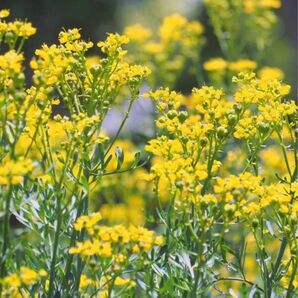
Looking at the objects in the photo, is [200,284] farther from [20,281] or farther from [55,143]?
[55,143]

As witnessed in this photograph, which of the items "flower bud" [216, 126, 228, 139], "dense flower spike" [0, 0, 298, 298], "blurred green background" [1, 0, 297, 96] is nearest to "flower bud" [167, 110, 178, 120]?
"dense flower spike" [0, 0, 298, 298]

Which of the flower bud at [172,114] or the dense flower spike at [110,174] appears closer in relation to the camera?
the dense flower spike at [110,174]

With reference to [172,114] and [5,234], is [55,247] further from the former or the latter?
[172,114]

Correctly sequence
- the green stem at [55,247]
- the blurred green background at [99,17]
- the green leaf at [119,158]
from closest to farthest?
the green stem at [55,247]
the green leaf at [119,158]
the blurred green background at [99,17]

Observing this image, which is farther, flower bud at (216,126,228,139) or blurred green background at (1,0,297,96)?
blurred green background at (1,0,297,96)

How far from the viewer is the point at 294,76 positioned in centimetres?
1286

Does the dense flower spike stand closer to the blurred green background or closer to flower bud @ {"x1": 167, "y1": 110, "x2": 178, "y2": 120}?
flower bud @ {"x1": 167, "y1": 110, "x2": 178, "y2": 120}

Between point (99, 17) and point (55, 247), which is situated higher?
point (99, 17)

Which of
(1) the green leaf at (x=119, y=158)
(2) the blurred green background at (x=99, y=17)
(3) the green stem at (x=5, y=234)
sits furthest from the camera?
(2) the blurred green background at (x=99, y=17)

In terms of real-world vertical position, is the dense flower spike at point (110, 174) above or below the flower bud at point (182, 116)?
below

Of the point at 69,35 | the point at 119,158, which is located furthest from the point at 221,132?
the point at 69,35

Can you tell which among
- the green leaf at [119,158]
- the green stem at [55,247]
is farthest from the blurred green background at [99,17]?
the green stem at [55,247]

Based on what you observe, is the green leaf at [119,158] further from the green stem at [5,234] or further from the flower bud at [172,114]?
the green stem at [5,234]

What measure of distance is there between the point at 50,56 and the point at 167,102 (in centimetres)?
70
